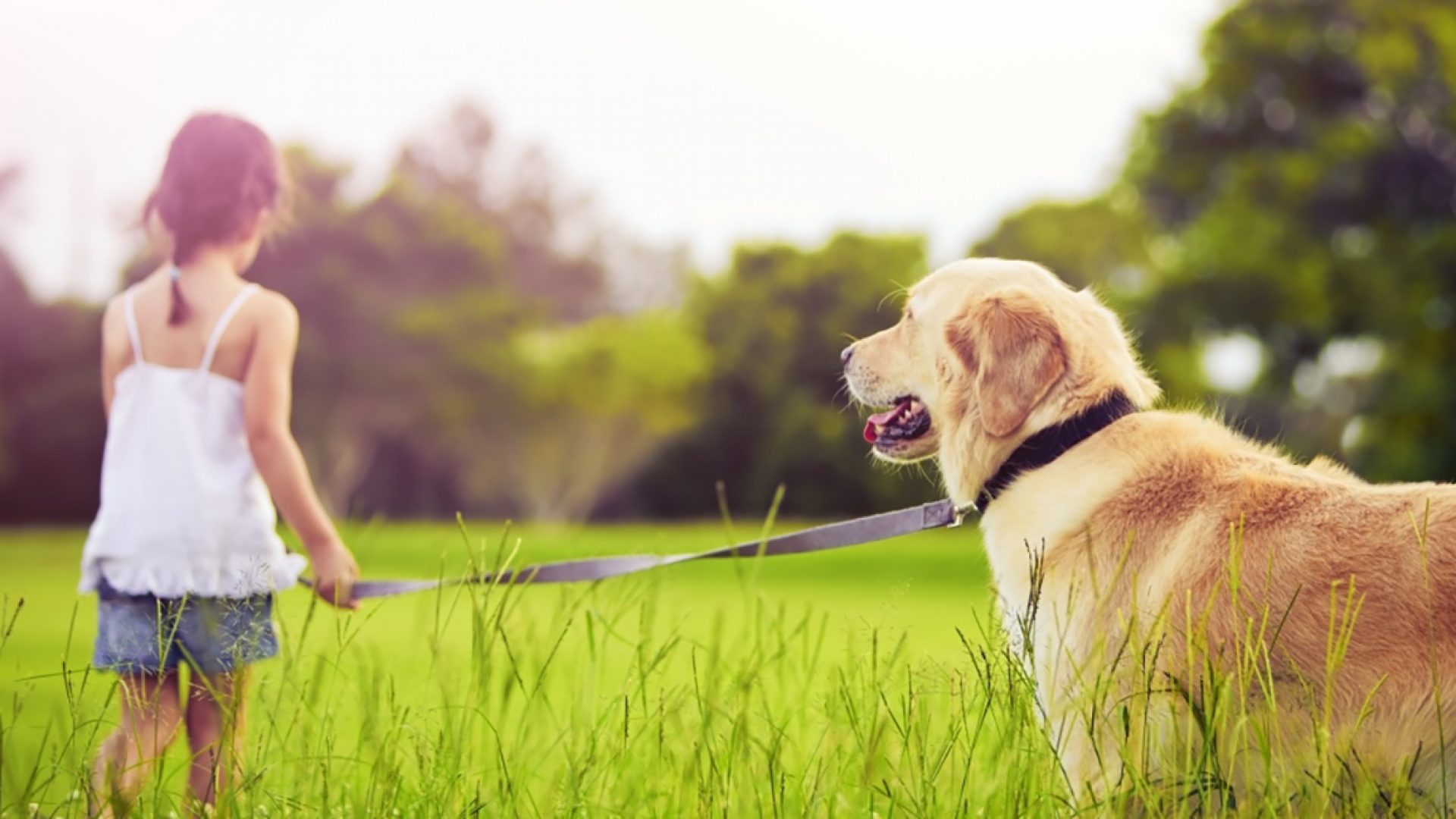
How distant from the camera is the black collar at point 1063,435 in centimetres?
345

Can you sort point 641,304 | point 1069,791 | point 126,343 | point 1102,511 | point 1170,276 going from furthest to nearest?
point 641,304 < point 1170,276 < point 126,343 < point 1102,511 < point 1069,791

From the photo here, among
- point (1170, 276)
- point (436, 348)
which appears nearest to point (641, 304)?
point (436, 348)

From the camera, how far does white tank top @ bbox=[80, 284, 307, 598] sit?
13.2 ft

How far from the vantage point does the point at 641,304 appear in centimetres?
4838

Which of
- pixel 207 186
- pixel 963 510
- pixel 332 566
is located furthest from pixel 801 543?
pixel 207 186

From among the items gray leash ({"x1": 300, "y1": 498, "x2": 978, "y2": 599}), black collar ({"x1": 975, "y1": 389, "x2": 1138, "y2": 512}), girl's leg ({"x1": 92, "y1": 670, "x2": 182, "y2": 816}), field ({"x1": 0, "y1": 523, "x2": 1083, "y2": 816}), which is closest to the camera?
girl's leg ({"x1": 92, "y1": 670, "x2": 182, "y2": 816})

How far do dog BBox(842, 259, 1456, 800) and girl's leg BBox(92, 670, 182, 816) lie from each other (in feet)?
6.16

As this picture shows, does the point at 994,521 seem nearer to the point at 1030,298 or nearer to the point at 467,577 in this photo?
the point at 1030,298

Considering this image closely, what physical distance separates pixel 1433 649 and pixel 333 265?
117 feet

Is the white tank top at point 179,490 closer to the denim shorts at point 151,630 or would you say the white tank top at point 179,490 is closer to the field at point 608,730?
the denim shorts at point 151,630

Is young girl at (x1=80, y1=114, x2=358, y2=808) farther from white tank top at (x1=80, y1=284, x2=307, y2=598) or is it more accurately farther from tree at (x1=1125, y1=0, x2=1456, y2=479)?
tree at (x1=1125, y1=0, x2=1456, y2=479)

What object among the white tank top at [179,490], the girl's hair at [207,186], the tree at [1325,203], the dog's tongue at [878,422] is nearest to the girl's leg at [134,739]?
the white tank top at [179,490]

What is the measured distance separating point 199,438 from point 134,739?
1499 millimetres

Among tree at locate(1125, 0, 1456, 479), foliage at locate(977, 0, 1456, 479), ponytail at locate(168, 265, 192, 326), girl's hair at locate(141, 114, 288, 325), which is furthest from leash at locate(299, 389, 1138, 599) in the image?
tree at locate(1125, 0, 1456, 479)
